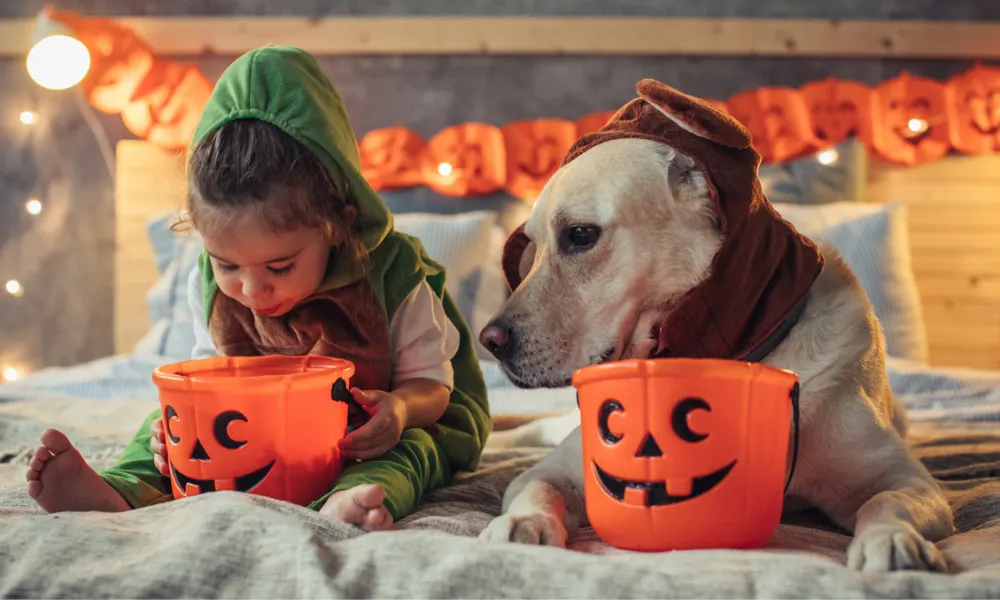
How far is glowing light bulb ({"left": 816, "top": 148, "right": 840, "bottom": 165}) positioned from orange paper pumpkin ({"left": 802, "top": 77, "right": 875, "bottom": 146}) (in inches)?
2.2

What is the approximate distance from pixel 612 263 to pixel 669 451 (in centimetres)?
38

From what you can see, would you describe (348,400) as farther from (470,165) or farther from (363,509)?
(470,165)

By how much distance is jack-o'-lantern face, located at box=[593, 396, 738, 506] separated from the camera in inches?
31.2

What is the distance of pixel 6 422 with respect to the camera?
161cm

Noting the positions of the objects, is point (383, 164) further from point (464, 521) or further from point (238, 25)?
point (464, 521)

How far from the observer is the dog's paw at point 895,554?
0.76 metres

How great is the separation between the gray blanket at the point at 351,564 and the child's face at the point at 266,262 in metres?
0.33

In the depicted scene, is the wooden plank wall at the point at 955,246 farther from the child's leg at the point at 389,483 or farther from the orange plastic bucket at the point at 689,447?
the orange plastic bucket at the point at 689,447

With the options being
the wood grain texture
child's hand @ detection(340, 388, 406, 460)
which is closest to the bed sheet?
child's hand @ detection(340, 388, 406, 460)

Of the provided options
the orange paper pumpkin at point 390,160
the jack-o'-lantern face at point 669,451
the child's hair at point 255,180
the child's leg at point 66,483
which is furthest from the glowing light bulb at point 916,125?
the child's leg at point 66,483

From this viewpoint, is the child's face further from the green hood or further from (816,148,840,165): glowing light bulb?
(816,148,840,165): glowing light bulb

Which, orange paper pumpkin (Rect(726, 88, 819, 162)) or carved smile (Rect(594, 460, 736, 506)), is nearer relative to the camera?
carved smile (Rect(594, 460, 736, 506))

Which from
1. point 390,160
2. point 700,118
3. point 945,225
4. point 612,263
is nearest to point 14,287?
point 390,160

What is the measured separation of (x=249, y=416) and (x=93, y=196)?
105 inches
